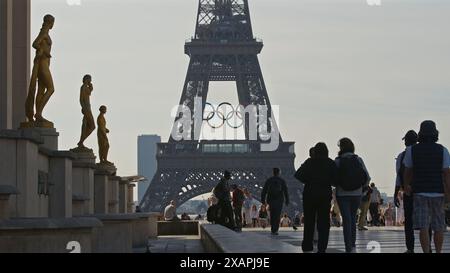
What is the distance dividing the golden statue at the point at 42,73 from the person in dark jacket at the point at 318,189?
7.07 metres

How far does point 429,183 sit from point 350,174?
190 centimetres

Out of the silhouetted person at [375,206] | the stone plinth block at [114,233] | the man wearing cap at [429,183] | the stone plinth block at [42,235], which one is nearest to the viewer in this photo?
the stone plinth block at [42,235]

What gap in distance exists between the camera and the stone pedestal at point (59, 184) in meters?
20.3

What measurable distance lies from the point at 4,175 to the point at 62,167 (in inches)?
180

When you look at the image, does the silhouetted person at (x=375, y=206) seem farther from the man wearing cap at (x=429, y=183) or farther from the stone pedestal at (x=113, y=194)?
the man wearing cap at (x=429, y=183)

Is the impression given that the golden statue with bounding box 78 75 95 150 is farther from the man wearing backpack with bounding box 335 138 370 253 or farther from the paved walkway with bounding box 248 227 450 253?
the man wearing backpack with bounding box 335 138 370 253

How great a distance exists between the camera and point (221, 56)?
101125mm

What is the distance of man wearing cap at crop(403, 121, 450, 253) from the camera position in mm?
14250

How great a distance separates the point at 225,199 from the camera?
83.5 ft

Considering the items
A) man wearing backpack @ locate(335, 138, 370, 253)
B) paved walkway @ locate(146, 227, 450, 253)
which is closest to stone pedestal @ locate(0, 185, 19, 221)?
paved walkway @ locate(146, 227, 450, 253)

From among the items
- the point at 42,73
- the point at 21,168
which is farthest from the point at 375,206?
the point at 21,168

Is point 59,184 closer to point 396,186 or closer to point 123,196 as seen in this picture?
point 396,186

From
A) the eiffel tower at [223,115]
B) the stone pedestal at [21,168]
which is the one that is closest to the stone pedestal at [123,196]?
the stone pedestal at [21,168]
